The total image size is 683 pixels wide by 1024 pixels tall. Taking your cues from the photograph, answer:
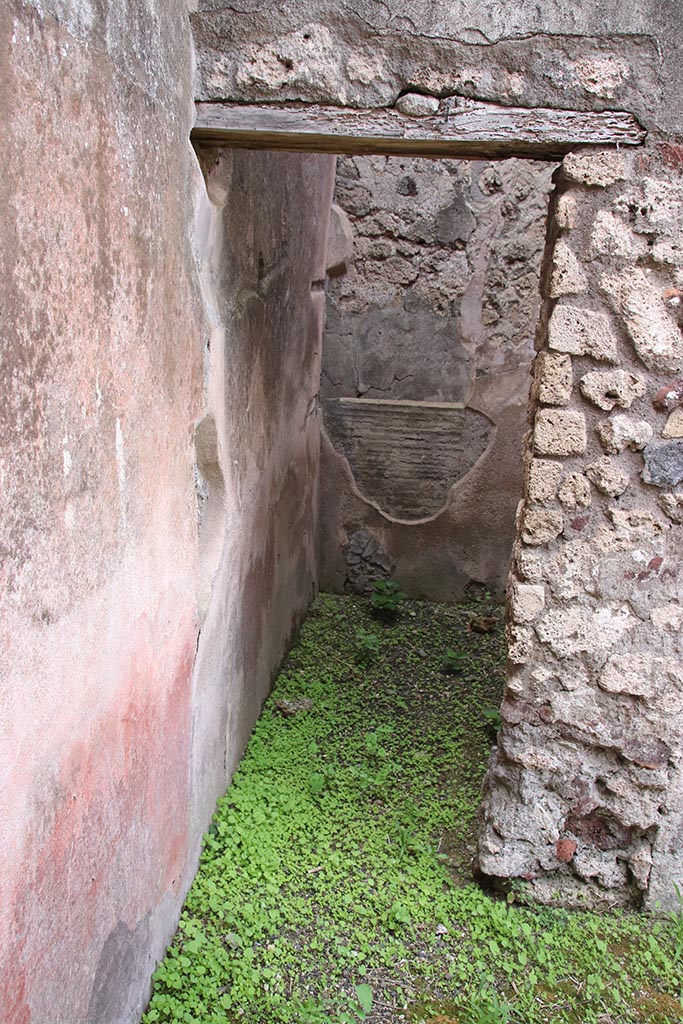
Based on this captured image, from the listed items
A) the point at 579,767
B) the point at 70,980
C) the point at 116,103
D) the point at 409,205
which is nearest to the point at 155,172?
the point at 116,103

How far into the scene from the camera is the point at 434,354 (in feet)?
14.0

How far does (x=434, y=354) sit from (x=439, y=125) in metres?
2.32

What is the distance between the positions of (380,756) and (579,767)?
95cm

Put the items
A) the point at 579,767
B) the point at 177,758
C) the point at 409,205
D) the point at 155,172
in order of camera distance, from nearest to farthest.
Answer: the point at 155,172
the point at 177,758
the point at 579,767
the point at 409,205

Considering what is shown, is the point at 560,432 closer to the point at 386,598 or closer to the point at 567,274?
the point at 567,274

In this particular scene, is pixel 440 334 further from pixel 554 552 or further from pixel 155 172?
pixel 155 172

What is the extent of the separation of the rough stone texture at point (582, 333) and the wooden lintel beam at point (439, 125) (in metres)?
0.39

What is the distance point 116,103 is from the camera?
1532 millimetres

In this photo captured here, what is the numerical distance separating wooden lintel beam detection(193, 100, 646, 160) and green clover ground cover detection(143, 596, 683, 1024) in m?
1.98

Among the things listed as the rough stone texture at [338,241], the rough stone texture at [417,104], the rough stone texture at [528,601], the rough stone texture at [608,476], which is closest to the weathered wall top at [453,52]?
the rough stone texture at [417,104]

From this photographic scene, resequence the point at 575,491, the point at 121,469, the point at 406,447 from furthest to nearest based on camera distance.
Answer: the point at 406,447, the point at 575,491, the point at 121,469

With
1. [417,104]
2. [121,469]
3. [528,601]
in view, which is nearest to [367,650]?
[528,601]

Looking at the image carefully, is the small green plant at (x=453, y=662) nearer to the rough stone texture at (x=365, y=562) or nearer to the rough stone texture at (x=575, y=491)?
the rough stone texture at (x=365, y=562)

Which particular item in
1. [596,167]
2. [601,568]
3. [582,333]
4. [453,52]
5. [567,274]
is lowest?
[601,568]
